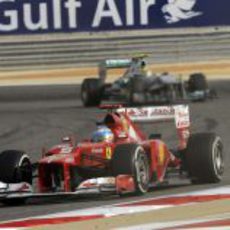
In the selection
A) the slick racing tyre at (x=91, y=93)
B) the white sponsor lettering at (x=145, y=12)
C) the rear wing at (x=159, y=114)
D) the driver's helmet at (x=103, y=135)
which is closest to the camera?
the driver's helmet at (x=103, y=135)

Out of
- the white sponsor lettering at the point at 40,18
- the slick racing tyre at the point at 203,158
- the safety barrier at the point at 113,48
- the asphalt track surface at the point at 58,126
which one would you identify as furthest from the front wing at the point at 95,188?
the white sponsor lettering at the point at 40,18

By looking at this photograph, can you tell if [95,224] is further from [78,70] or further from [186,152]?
[78,70]

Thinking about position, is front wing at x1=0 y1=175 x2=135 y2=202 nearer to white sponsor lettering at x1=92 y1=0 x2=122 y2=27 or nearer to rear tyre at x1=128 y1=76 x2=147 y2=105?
rear tyre at x1=128 y1=76 x2=147 y2=105

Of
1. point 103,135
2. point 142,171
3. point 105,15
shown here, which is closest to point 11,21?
point 105,15

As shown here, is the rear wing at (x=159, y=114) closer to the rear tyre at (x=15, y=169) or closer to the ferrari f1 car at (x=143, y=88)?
the rear tyre at (x=15, y=169)

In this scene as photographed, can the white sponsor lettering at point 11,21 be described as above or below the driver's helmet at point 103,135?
above

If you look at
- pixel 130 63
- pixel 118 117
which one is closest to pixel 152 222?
pixel 118 117

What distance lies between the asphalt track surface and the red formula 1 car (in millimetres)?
140

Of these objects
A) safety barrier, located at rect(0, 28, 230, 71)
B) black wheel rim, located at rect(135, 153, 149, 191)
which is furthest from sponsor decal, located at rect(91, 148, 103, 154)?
safety barrier, located at rect(0, 28, 230, 71)

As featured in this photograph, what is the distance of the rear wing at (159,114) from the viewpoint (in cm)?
1089

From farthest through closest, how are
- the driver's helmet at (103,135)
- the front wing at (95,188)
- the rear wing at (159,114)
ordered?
1. the rear wing at (159,114)
2. the driver's helmet at (103,135)
3. the front wing at (95,188)

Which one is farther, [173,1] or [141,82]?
[173,1]

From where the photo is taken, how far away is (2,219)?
27.6 ft

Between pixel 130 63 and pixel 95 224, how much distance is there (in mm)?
14048
